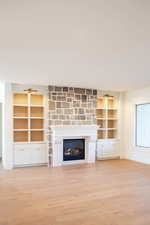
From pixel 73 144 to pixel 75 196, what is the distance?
3.01 metres

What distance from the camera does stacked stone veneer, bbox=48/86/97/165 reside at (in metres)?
6.21

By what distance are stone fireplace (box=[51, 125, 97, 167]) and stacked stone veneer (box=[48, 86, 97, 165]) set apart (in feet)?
0.67

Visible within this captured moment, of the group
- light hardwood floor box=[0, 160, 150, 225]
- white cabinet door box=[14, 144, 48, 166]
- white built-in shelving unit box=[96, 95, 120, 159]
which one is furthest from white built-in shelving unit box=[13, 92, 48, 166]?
white built-in shelving unit box=[96, 95, 120, 159]

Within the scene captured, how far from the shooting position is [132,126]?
6984mm

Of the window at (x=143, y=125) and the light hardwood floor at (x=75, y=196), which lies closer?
the light hardwood floor at (x=75, y=196)

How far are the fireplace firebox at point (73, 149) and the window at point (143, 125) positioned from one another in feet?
6.63

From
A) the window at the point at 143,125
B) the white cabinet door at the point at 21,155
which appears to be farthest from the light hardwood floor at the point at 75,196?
the window at the point at 143,125

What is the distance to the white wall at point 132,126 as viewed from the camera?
645 cm

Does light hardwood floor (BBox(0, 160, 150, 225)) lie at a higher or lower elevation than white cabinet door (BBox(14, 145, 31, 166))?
lower

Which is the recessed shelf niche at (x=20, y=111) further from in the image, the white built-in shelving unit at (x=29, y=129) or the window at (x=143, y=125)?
the window at (x=143, y=125)

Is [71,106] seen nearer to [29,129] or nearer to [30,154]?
[29,129]

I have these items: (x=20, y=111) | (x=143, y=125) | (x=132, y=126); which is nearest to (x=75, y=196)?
(x=20, y=111)

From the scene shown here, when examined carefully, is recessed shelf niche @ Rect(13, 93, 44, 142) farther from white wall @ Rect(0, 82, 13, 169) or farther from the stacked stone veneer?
the stacked stone veneer

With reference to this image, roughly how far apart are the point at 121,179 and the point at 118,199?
1261 millimetres
